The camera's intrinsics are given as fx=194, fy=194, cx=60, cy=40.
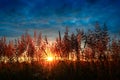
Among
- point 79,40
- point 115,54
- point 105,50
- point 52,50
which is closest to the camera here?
point 115,54

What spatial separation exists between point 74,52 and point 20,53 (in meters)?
4.75

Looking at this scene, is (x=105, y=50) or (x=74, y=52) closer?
(x=105, y=50)

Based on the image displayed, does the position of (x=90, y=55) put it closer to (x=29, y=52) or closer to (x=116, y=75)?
(x=116, y=75)

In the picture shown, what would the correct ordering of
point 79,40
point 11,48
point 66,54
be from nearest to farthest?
point 79,40
point 66,54
point 11,48

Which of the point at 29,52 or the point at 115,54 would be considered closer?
the point at 115,54

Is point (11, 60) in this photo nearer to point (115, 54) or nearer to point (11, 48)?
point (11, 48)

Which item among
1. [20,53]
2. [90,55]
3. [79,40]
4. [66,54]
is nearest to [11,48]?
[20,53]

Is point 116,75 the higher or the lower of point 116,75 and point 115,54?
the lower

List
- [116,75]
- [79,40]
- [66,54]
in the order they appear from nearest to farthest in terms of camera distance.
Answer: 1. [116,75]
2. [79,40]
3. [66,54]

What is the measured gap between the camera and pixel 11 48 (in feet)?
51.7

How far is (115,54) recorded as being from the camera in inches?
385

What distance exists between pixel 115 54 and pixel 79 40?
3.15 m

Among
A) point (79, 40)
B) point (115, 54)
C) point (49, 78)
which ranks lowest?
point (49, 78)

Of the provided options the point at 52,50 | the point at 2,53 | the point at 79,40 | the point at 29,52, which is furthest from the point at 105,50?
the point at 2,53
